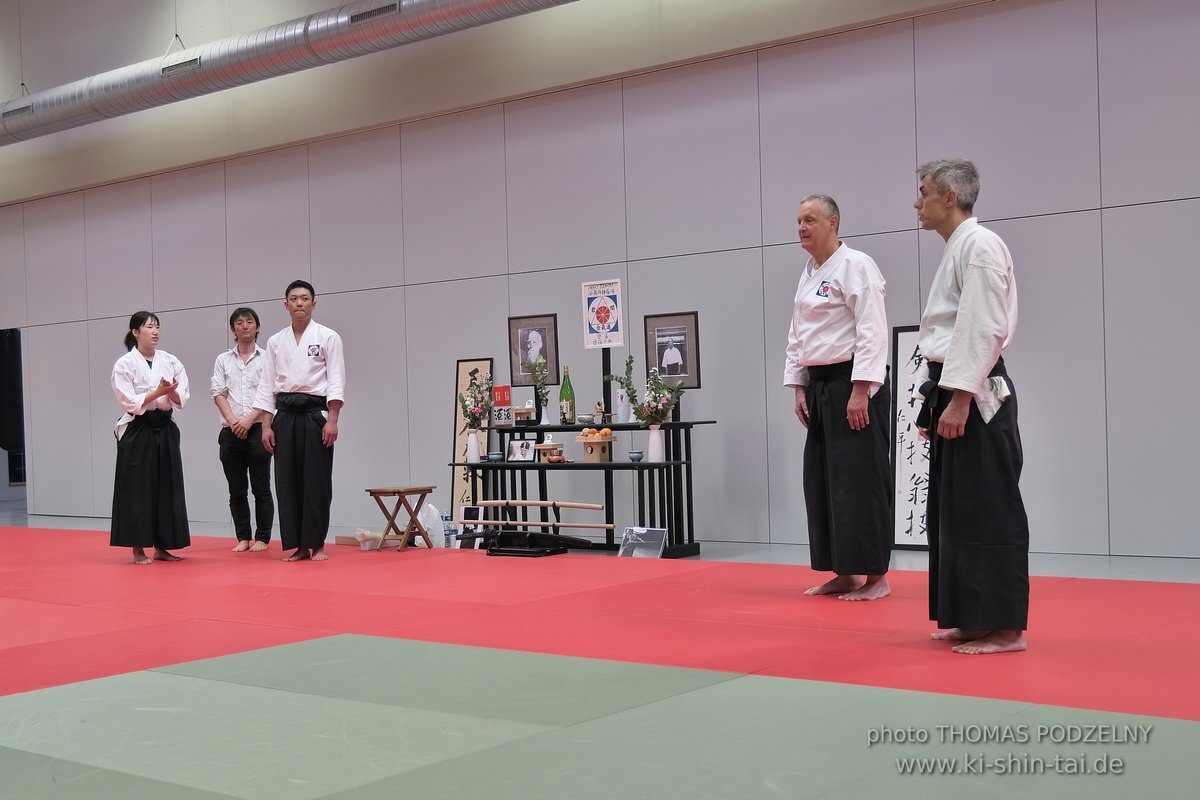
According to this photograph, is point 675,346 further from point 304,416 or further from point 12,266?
point 12,266

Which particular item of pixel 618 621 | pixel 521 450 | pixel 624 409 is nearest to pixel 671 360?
pixel 624 409

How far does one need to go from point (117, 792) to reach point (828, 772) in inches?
54.0

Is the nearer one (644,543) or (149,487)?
(644,543)

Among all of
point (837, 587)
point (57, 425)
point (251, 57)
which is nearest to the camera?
point (837, 587)

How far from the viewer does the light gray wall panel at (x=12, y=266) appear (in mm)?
11359

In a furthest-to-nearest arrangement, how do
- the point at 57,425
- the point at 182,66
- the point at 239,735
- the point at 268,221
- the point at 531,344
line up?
1. the point at 57,425
2. the point at 268,221
3. the point at 182,66
4. the point at 531,344
5. the point at 239,735

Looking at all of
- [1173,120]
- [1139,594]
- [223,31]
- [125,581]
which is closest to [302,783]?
[1139,594]

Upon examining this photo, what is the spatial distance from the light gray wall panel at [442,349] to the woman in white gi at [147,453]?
7.21 ft

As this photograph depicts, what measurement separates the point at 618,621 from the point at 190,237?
23.9 ft

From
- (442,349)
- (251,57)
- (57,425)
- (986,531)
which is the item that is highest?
(251,57)

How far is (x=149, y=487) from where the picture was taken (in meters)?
6.45

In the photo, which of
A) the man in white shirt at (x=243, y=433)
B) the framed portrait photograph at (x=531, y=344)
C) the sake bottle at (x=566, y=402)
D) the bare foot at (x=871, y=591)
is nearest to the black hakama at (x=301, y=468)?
the man in white shirt at (x=243, y=433)

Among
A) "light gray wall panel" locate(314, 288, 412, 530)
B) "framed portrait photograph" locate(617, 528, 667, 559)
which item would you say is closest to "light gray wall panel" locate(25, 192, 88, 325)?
"light gray wall panel" locate(314, 288, 412, 530)

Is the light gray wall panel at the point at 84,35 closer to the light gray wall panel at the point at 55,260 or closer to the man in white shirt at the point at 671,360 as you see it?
the light gray wall panel at the point at 55,260
